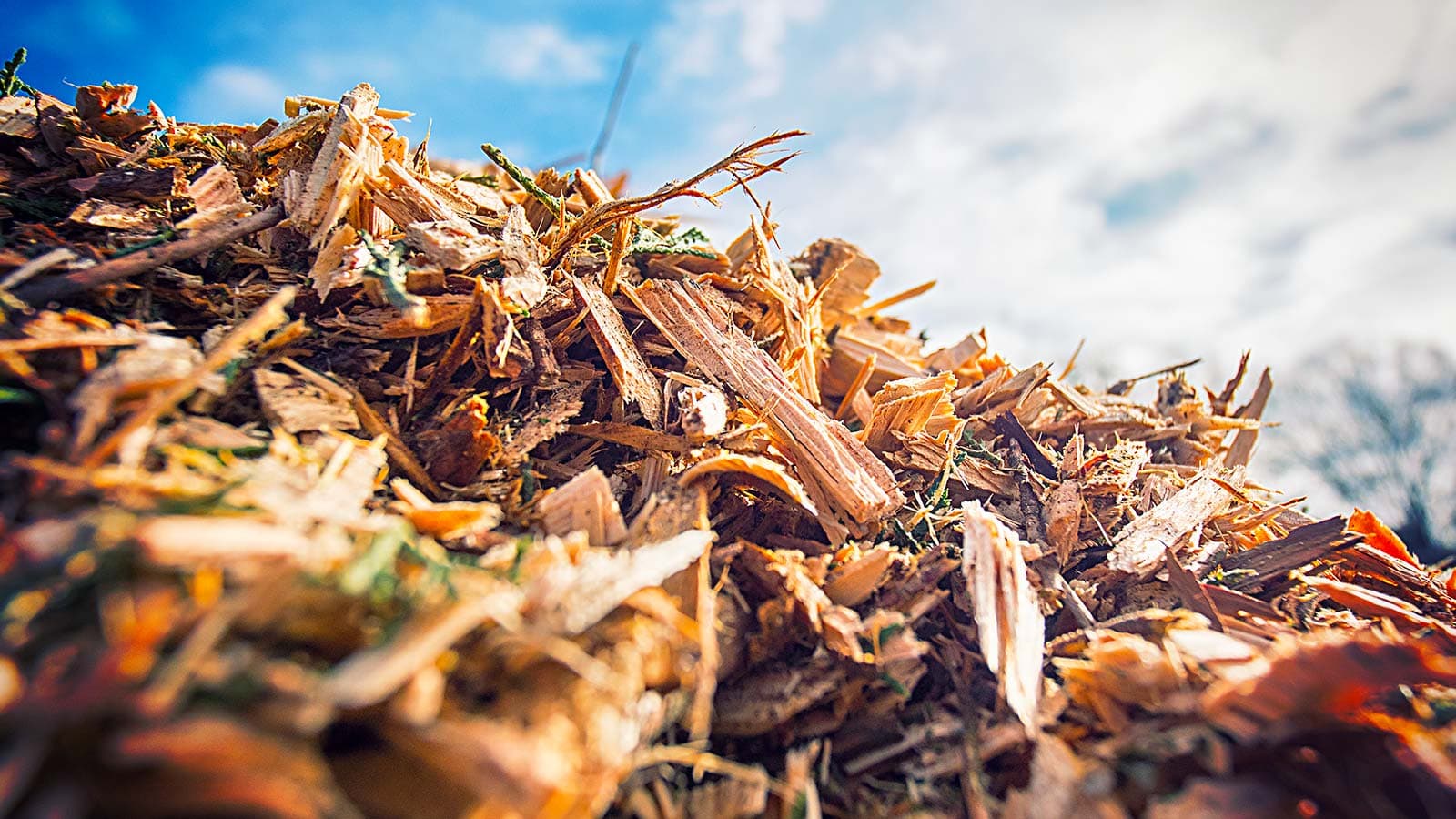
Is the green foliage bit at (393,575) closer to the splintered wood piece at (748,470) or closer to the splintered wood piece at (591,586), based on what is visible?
the splintered wood piece at (591,586)

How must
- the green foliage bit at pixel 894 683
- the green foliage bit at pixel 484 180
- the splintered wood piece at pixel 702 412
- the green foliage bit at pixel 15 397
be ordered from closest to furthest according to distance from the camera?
1. the green foliage bit at pixel 15 397
2. the green foliage bit at pixel 894 683
3. the splintered wood piece at pixel 702 412
4. the green foliage bit at pixel 484 180

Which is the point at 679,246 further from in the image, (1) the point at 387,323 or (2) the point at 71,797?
(2) the point at 71,797

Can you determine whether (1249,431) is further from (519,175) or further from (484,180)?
(484,180)

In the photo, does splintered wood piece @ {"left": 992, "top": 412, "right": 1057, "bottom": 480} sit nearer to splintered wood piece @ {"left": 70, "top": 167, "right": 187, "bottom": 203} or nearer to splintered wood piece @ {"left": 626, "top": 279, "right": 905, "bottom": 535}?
splintered wood piece @ {"left": 626, "top": 279, "right": 905, "bottom": 535}

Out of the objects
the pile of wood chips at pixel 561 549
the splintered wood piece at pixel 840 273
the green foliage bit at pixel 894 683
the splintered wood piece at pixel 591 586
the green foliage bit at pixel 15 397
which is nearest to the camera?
the pile of wood chips at pixel 561 549

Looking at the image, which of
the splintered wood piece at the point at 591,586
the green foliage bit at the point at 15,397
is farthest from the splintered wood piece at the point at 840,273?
the green foliage bit at the point at 15,397

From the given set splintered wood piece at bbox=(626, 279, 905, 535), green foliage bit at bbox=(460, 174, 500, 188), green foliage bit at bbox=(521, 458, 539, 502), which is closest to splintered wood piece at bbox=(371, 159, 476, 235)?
green foliage bit at bbox=(460, 174, 500, 188)

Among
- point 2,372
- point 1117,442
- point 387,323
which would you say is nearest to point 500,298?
point 387,323
